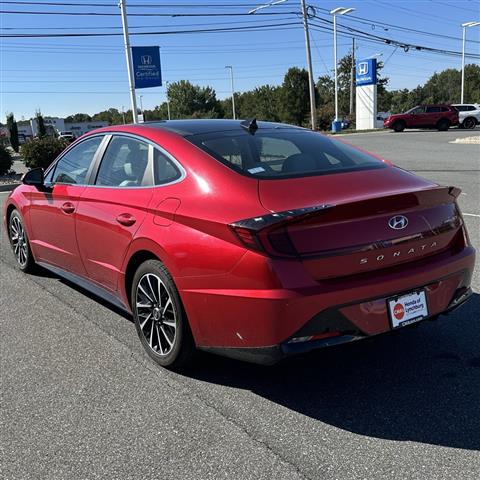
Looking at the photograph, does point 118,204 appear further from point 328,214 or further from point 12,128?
point 12,128

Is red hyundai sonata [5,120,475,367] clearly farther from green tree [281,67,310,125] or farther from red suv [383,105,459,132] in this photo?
green tree [281,67,310,125]

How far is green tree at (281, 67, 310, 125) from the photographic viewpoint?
74188 mm

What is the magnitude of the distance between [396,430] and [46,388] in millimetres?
2122

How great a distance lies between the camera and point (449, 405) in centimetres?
298

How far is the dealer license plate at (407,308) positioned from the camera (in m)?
2.96

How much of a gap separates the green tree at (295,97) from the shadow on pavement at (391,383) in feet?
236

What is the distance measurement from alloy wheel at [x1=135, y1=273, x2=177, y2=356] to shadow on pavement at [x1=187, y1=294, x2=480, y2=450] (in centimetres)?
28

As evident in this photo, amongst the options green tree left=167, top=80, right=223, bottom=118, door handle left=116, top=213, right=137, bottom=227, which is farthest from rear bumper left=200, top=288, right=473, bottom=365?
green tree left=167, top=80, right=223, bottom=118

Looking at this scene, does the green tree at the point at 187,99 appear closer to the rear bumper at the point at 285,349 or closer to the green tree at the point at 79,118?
the green tree at the point at 79,118

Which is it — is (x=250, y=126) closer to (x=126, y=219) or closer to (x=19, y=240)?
(x=126, y=219)

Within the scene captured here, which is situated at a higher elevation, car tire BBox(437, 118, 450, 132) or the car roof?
the car roof

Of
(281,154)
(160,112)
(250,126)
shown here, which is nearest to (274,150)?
(281,154)

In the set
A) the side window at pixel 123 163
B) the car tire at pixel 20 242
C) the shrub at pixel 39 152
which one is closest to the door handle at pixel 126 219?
the side window at pixel 123 163

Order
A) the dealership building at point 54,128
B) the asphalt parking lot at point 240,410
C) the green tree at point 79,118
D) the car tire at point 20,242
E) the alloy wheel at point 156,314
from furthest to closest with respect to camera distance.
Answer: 1. the green tree at point 79,118
2. the dealership building at point 54,128
3. the car tire at point 20,242
4. the alloy wheel at point 156,314
5. the asphalt parking lot at point 240,410
